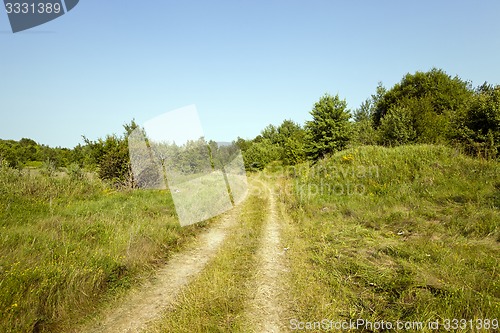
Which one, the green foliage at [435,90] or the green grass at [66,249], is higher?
the green foliage at [435,90]

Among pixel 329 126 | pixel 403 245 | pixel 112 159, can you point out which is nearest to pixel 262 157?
pixel 329 126

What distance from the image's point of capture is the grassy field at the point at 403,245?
3.94 m

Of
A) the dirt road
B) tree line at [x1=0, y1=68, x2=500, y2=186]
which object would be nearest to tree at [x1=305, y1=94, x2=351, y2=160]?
tree line at [x1=0, y1=68, x2=500, y2=186]

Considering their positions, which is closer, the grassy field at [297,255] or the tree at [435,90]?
the grassy field at [297,255]

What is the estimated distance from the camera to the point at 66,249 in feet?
17.6

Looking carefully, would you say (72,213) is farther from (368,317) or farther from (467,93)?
(467,93)

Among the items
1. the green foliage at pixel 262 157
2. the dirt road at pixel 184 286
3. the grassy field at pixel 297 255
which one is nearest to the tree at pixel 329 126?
the grassy field at pixel 297 255

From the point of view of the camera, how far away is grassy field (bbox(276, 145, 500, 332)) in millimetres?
3941

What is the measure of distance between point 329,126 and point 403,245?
21.5 meters

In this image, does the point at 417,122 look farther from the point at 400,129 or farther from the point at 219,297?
the point at 219,297

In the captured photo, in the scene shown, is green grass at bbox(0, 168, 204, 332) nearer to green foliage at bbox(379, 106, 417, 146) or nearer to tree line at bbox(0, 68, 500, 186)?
tree line at bbox(0, 68, 500, 186)

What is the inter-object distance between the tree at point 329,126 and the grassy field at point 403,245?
41.3 ft

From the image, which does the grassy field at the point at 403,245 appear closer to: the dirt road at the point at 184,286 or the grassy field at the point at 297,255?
the grassy field at the point at 297,255

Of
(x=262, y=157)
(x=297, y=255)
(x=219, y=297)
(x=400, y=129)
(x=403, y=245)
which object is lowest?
(x=403, y=245)
